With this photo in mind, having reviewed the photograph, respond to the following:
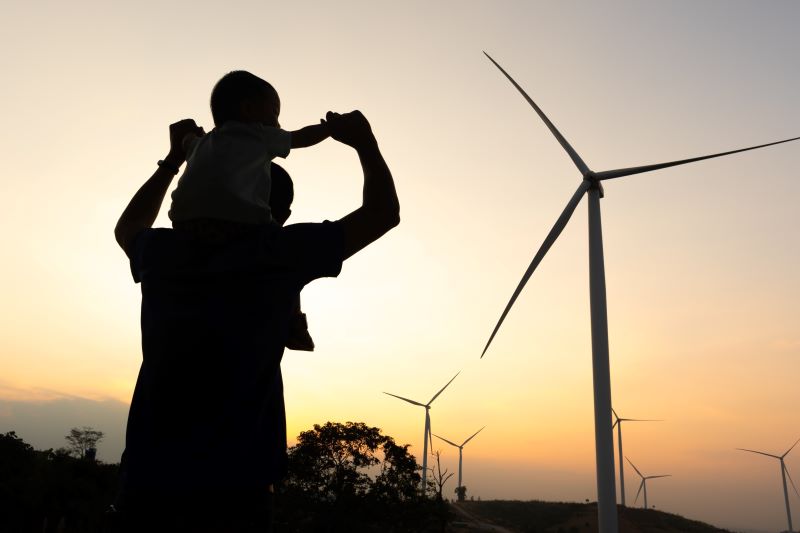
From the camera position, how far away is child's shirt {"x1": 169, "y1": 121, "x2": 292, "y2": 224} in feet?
6.94

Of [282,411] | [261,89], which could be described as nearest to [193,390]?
[282,411]

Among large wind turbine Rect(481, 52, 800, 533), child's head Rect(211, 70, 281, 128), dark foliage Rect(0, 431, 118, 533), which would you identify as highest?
large wind turbine Rect(481, 52, 800, 533)

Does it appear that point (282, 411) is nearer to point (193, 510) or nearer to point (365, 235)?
point (193, 510)

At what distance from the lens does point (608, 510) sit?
23344 millimetres

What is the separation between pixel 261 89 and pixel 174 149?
510 mm

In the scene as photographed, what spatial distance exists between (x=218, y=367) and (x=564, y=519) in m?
117

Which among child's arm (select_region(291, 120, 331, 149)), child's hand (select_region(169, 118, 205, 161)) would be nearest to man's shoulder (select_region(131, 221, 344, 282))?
child's arm (select_region(291, 120, 331, 149))

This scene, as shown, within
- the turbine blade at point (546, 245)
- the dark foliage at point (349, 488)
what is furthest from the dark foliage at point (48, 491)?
the turbine blade at point (546, 245)

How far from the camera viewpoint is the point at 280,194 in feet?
8.11

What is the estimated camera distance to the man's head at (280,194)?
8.04ft

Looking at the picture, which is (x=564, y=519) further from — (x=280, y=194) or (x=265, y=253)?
(x=265, y=253)

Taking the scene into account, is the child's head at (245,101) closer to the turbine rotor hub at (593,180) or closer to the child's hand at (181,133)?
the child's hand at (181,133)

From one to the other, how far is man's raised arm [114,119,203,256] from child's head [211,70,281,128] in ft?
0.86

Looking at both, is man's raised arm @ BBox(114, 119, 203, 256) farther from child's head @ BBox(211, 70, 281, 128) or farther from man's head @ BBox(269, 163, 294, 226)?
man's head @ BBox(269, 163, 294, 226)
